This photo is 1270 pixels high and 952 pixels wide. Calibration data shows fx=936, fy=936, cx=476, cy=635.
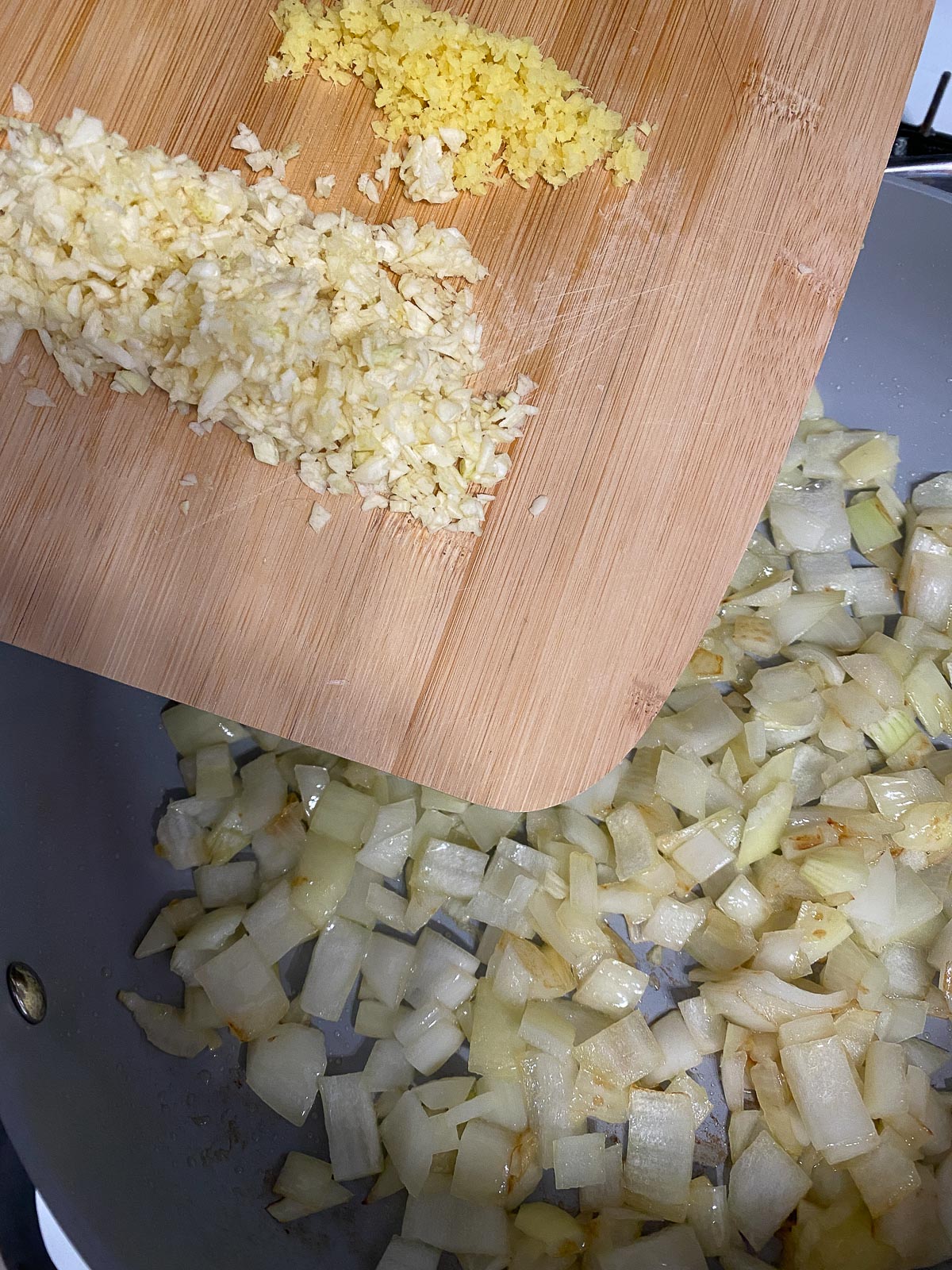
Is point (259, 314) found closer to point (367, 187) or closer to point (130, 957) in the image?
point (367, 187)

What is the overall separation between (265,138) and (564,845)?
3.25ft

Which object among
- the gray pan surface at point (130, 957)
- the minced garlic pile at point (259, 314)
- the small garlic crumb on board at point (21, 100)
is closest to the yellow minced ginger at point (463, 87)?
the minced garlic pile at point (259, 314)

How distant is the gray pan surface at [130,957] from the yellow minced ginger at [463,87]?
1.84ft

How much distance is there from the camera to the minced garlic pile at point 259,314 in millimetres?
957

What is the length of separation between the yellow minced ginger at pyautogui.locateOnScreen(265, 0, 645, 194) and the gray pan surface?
562 millimetres

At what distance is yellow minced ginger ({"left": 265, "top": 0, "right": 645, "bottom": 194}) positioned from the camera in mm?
986

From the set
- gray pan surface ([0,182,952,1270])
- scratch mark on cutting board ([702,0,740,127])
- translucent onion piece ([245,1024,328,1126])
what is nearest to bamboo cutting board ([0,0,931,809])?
scratch mark on cutting board ([702,0,740,127])

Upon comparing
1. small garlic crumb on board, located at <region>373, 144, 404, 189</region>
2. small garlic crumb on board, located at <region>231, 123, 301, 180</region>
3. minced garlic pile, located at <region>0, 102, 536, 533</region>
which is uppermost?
small garlic crumb on board, located at <region>373, 144, 404, 189</region>

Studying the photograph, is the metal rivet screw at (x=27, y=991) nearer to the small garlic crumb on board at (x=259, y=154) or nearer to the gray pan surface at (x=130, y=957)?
the gray pan surface at (x=130, y=957)

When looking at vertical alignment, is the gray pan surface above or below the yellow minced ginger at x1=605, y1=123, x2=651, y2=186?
below

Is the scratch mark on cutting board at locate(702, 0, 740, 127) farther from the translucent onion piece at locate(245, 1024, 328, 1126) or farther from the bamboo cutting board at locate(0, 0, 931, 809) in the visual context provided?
the translucent onion piece at locate(245, 1024, 328, 1126)

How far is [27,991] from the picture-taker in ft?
3.73

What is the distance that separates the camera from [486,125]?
1.02m

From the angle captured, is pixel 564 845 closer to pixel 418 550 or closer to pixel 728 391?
pixel 418 550
